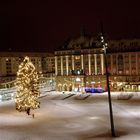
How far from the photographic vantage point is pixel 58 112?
53.8 m

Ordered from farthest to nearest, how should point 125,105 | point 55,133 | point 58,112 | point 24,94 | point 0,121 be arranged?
1. point 125,105
2. point 58,112
3. point 24,94
4. point 0,121
5. point 55,133

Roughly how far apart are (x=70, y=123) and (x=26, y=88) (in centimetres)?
1021

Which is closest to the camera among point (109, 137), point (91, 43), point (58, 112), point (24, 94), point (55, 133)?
point (109, 137)

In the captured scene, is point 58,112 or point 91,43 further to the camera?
point 91,43

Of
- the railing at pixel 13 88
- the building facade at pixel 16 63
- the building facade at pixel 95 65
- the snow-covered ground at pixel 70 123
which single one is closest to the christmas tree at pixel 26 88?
the snow-covered ground at pixel 70 123

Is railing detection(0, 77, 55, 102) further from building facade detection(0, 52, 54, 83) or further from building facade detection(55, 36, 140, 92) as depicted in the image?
building facade detection(0, 52, 54, 83)

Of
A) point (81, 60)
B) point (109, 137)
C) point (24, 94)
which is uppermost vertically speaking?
point (81, 60)

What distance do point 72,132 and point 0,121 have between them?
1301 cm

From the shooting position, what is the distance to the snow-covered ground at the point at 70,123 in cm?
3569

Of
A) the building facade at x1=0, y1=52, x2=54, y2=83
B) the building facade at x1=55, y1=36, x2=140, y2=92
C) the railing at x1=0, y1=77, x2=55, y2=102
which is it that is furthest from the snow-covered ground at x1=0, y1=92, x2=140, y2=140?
the building facade at x1=0, y1=52, x2=54, y2=83

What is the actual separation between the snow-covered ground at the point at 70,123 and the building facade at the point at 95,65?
95.9 ft

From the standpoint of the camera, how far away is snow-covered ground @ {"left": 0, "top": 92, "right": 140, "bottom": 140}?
35.7 meters

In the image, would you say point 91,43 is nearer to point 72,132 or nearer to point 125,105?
point 125,105

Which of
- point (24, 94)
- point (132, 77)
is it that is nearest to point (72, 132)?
point (24, 94)
